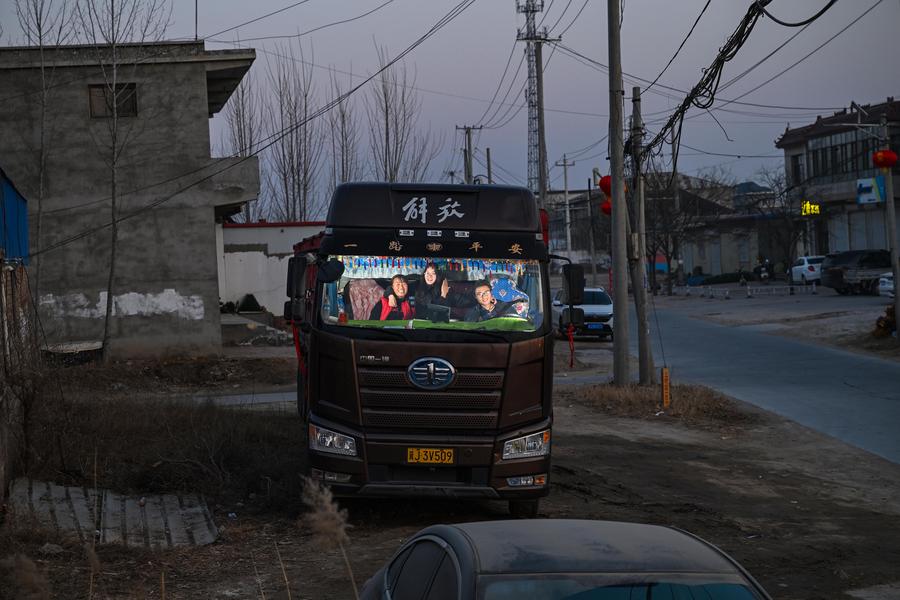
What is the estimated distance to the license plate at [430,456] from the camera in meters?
9.21

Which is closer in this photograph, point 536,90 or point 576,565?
point 576,565

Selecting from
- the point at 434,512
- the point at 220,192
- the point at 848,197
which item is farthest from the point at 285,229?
the point at 848,197

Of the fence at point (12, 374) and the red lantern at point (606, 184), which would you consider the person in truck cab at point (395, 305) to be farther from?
the red lantern at point (606, 184)

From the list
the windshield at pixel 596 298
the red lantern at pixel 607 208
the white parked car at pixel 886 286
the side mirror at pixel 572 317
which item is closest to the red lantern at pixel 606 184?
the red lantern at pixel 607 208

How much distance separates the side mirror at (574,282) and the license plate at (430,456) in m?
2.27

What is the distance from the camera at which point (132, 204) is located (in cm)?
2661

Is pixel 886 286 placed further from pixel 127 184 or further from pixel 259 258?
pixel 127 184

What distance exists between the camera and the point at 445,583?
13.2ft

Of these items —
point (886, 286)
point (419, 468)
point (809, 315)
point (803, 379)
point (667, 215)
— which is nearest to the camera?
point (419, 468)

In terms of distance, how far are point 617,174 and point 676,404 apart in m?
4.64

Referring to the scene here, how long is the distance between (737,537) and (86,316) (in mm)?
21221

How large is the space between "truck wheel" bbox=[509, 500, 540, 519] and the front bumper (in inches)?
24.1

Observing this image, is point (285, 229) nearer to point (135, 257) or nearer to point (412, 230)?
point (135, 257)

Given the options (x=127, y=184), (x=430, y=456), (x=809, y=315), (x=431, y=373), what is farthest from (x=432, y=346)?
(x=809, y=315)
